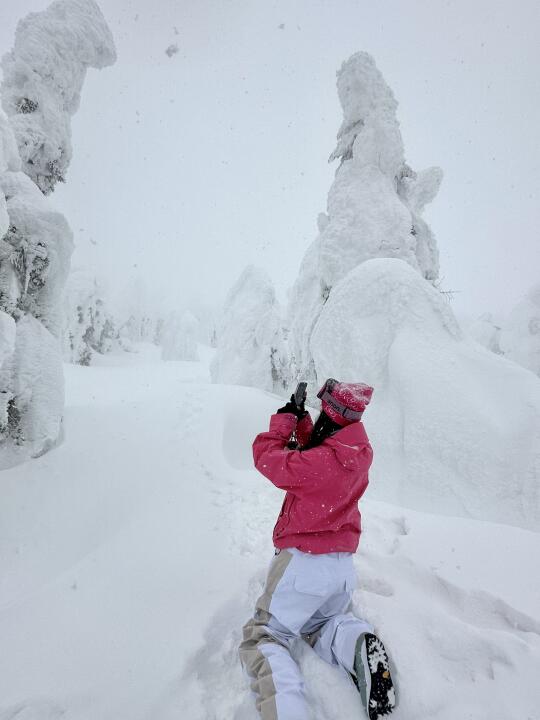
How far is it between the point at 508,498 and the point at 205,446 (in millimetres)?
4423

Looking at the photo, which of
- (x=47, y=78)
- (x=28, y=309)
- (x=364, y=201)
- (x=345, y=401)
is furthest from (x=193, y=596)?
(x=47, y=78)

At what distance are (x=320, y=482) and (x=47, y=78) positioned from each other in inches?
452

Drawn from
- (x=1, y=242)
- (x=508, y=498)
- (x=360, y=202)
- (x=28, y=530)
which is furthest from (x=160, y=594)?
(x=360, y=202)

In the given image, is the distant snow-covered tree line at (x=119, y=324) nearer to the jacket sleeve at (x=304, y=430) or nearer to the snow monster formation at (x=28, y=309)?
the snow monster formation at (x=28, y=309)

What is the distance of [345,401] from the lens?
1.94 m

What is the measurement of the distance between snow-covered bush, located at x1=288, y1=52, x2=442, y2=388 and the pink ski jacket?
8.06m

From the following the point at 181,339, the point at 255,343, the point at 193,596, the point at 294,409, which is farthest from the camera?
the point at 181,339

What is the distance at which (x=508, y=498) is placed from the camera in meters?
4.04

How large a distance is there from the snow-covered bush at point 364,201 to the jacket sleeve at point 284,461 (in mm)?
8043

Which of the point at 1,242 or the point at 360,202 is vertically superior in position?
the point at 360,202

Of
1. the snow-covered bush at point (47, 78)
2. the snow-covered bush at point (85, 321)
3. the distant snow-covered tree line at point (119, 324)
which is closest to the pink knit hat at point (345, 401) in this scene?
the snow-covered bush at point (47, 78)

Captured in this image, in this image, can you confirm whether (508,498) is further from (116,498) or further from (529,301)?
(529,301)

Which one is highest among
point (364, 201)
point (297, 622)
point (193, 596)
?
point (364, 201)

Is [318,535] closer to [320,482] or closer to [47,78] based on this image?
[320,482]
